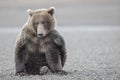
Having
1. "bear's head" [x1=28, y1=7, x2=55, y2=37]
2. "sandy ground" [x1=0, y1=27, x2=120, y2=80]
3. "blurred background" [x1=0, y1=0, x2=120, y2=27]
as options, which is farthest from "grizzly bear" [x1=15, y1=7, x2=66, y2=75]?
"blurred background" [x1=0, y1=0, x2=120, y2=27]

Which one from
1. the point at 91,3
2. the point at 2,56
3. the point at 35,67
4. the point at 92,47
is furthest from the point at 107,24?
the point at 35,67

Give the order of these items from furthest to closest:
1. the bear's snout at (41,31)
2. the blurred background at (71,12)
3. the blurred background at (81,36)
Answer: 1. the blurred background at (71,12)
2. the blurred background at (81,36)
3. the bear's snout at (41,31)

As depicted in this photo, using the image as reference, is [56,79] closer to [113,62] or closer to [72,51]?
[113,62]

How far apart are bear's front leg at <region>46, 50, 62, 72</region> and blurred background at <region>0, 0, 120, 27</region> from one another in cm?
1576

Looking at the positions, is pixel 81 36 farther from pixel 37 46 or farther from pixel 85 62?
pixel 37 46

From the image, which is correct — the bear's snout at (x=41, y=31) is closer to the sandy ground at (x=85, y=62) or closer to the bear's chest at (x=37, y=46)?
the bear's chest at (x=37, y=46)

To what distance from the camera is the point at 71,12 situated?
2591 centimetres

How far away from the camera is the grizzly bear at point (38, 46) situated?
306 inches

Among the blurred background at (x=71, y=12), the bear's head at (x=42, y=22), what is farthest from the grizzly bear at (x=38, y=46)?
the blurred background at (x=71, y=12)

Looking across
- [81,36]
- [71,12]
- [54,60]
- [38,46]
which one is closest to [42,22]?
[38,46]

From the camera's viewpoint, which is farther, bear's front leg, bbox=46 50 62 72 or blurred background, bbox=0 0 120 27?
blurred background, bbox=0 0 120 27

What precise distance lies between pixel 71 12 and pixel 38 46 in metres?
18.2

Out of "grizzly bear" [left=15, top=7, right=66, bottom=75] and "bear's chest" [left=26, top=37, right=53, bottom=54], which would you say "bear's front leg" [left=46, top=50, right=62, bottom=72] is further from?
"bear's chest" [left=26, top=37, right=53, bottom=54]

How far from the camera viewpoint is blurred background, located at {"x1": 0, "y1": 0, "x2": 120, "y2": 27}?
2455 centimetres
